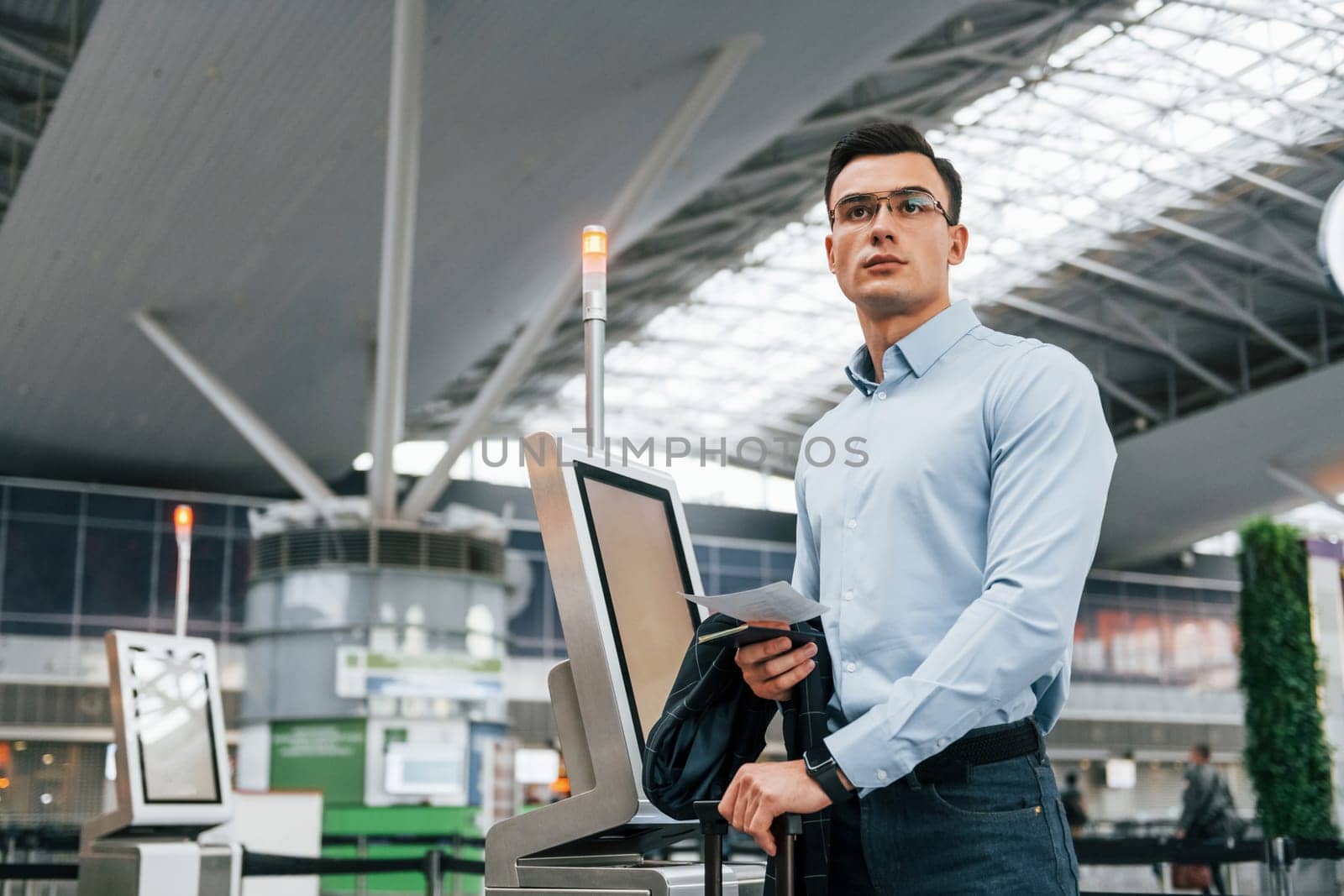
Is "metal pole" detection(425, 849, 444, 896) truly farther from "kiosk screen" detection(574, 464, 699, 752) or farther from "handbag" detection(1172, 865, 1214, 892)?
"kiosk screen" detection(574, 464, 699, 752)

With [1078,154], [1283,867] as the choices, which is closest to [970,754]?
[1283,867]

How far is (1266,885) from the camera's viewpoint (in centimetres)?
525

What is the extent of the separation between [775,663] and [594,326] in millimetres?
1772

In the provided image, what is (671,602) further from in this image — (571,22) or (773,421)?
(773,421)

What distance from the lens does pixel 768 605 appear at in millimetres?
1784

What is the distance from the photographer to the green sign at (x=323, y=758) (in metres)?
15.9

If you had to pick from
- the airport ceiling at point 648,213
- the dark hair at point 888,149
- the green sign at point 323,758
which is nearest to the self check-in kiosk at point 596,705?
the dark hair at point 888,149

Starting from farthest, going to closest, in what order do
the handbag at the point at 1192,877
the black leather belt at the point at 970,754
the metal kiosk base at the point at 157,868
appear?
the metal kiosk base at the point at 157,868 → the handbag at the point at 1192,877 → the black leather belt at the point at 970,754

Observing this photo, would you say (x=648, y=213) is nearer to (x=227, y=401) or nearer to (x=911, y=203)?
(x=227, y=401)

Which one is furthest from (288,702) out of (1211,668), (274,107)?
(1211,668)

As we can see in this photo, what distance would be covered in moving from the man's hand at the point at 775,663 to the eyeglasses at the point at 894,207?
67cm

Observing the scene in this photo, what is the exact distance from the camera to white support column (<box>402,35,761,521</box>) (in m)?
14.2

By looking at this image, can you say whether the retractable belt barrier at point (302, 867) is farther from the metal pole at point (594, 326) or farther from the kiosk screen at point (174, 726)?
the metal pole at point (594, 326)

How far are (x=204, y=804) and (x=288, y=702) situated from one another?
1085cm
